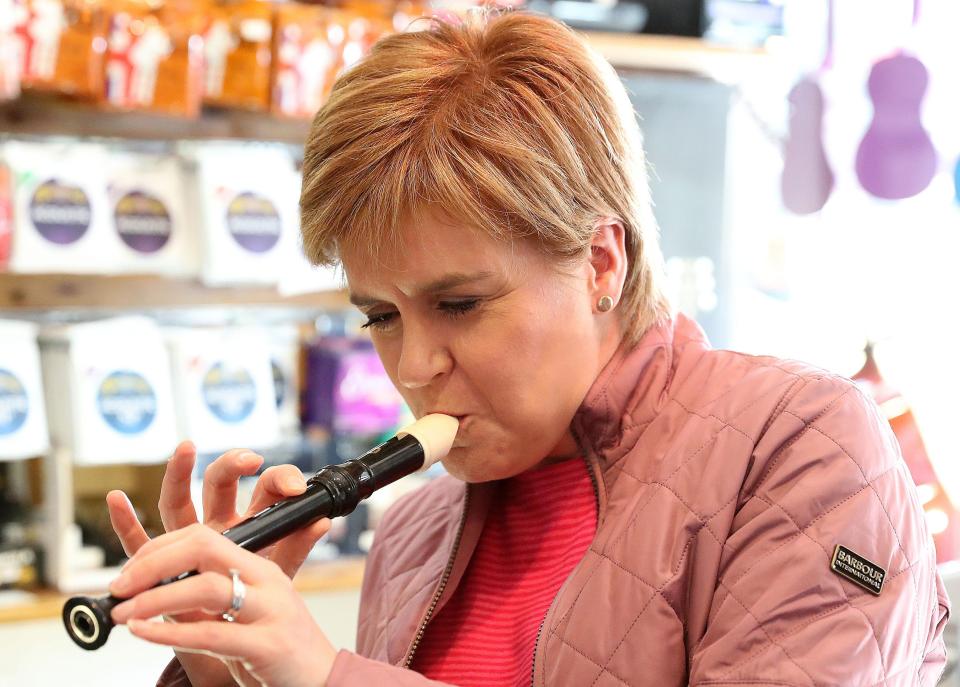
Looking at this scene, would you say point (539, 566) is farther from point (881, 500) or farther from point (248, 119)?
point (248, 119)

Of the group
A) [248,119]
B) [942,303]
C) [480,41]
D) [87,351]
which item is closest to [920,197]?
[942,303]

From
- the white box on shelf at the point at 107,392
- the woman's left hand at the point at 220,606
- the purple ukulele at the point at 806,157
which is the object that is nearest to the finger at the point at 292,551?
the woman's left hand at the point at 220,606

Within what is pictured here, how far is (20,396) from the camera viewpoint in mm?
2443

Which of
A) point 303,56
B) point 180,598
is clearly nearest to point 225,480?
point 180,598

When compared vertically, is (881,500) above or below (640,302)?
below

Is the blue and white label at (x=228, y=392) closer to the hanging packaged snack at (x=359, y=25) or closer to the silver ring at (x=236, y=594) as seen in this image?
the hanging packaged snack at (x=359, y=25)

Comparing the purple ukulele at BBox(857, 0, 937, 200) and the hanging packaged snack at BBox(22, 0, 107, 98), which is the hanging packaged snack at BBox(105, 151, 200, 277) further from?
the purple ukulele at BBox(857, 0, 937, 200)

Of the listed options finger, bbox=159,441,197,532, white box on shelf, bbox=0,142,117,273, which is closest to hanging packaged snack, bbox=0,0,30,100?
white box on shelf, bbox=0,142,117,273

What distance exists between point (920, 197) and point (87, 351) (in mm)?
2305

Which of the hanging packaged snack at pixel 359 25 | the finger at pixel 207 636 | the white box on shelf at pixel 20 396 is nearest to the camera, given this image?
the finger at pixel 207 636

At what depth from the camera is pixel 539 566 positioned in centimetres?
120

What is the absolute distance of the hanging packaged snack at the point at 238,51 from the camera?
2.59 meters

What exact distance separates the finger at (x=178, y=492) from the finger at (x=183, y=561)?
11.9 inches

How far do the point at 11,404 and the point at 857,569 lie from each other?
1.96m
